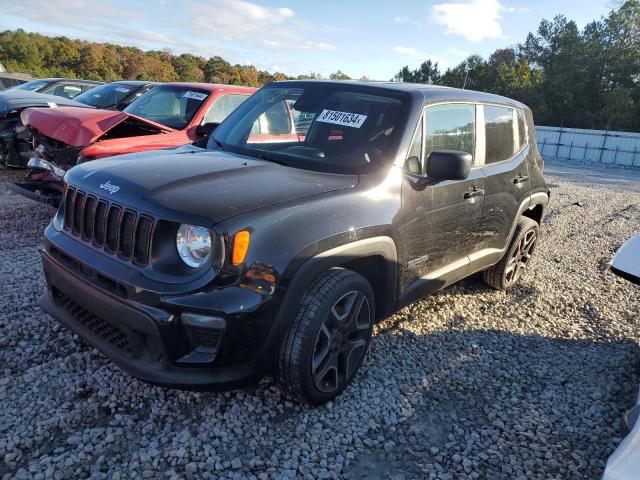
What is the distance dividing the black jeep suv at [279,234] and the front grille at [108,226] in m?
0.01

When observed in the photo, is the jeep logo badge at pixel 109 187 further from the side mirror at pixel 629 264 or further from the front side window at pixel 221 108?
the front side window at pixel 221 108

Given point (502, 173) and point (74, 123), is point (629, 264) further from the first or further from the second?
point (74, 123)

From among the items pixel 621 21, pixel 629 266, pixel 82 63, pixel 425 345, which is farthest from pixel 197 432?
pixel 621 21

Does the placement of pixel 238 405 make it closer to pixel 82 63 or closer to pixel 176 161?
pixel 176 161

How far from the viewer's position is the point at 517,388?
338 centimetres

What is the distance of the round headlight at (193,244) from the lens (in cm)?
239

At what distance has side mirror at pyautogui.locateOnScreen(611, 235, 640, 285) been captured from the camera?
2.65 metres

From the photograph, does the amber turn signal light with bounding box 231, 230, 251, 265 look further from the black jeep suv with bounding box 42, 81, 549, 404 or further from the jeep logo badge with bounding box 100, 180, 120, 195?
the jeep logo badge with bounding box 100, 180, 120, 195

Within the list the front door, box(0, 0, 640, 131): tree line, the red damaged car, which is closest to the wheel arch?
the front door

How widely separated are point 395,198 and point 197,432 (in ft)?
5.80

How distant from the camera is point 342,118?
344 cm

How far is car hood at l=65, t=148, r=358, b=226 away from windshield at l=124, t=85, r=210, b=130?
3536mm

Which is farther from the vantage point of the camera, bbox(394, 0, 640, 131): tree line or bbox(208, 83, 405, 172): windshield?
bbox(394, 0, 640, 131): tree line

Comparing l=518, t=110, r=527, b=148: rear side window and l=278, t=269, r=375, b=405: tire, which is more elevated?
l=518, t=110, r=527, b=148: rear side window
